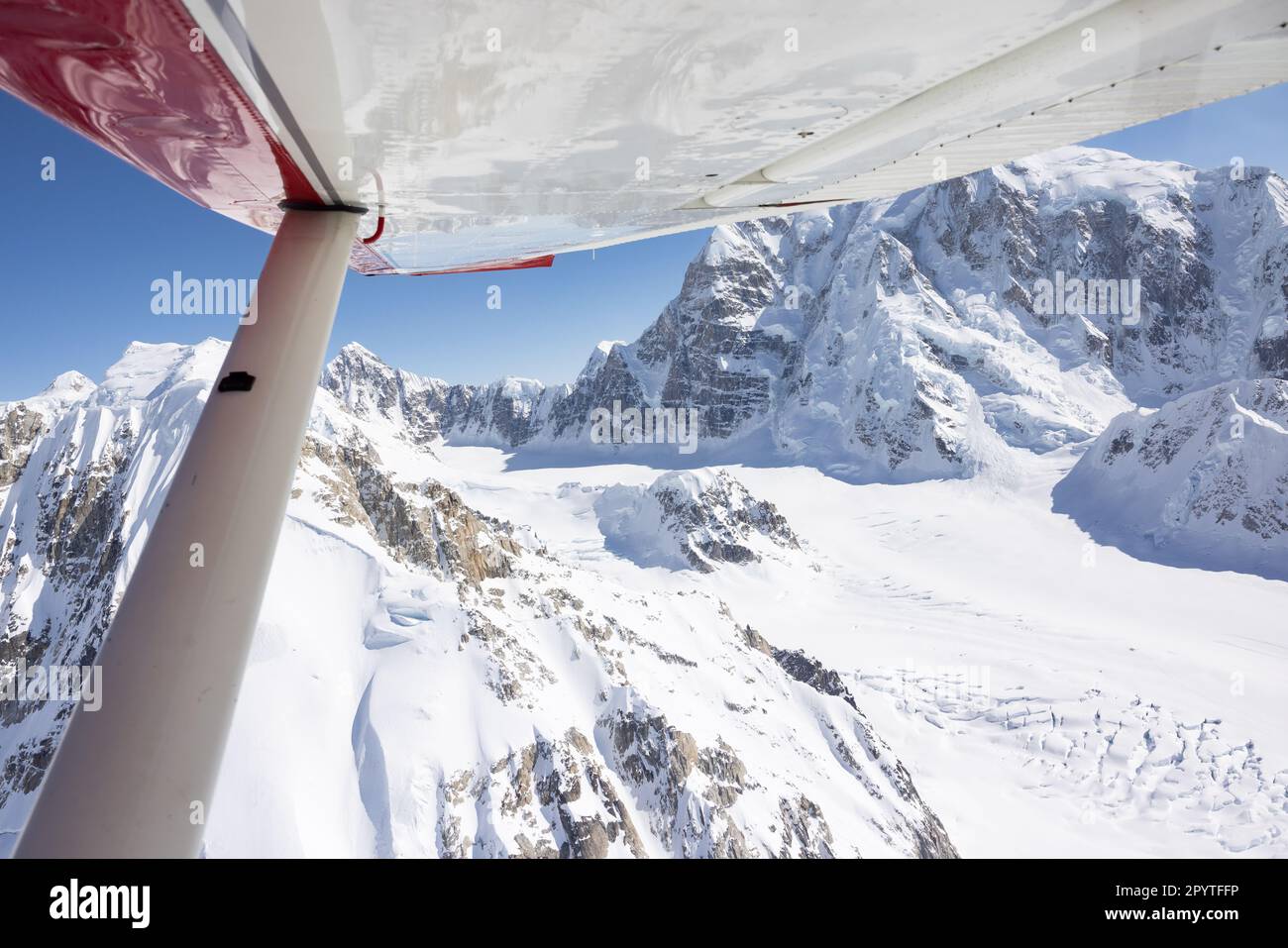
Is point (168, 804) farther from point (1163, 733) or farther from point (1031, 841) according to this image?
point (1163, 733)

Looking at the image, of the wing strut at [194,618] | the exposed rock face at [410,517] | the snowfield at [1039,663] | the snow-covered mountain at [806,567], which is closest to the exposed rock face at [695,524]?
the snow-covered mountain at [806,567]

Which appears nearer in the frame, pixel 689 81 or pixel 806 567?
pixel 689 81

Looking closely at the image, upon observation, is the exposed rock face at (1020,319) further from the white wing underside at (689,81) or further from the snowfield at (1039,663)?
the white wing underside at (689,81)

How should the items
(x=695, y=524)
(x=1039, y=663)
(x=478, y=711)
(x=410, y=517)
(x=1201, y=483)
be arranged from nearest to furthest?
1. (x=478, y=711)
2. (x=410, y=517)
3. (x=1039, y=663)
4. (x=1201, y=483)
5. (x=695, y=524)

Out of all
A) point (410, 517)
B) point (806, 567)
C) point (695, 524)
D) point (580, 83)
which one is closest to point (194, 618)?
point (580, 83)

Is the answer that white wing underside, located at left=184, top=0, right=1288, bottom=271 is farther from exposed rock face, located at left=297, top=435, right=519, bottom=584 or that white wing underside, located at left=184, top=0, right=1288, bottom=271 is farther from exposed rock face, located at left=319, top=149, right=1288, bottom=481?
exposed rock face, located at left=319, top=149, right=1288, bottom=481

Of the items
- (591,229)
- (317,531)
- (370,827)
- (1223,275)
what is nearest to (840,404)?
(1223,275)

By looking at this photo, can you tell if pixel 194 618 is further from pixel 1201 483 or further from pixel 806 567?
pixel 1201 483

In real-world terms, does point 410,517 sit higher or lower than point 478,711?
higher
